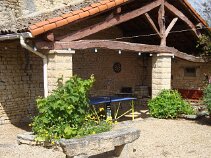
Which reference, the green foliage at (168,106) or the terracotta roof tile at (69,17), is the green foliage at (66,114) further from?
the green foliage at (168,106)

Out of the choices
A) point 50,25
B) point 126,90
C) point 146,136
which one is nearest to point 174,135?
point 146,136

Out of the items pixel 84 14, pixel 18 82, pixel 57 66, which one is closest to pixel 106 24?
pixel 84 14

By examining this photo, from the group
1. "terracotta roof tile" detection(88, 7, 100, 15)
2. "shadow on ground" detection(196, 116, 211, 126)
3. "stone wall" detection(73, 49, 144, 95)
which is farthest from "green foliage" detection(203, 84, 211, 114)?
"stone wall" detection(73, 49, 144, 95)

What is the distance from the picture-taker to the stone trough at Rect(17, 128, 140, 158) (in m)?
4.55

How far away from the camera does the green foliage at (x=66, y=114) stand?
235 inches

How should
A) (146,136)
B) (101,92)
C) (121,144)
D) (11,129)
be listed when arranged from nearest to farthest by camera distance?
(121,144), (146,136), (11,129), (101,92)

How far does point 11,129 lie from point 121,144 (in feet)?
14.5

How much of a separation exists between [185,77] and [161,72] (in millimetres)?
3649

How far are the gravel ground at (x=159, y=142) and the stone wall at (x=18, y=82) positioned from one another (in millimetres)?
605

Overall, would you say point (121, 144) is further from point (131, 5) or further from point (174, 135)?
point (131, 5)

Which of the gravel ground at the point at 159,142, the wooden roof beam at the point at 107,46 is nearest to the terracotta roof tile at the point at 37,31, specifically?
the wooden roof beam at the point at 107,46

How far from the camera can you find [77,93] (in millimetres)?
6094

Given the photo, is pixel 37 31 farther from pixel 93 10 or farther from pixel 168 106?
pixel 168 106

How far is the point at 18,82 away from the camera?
365 inches
